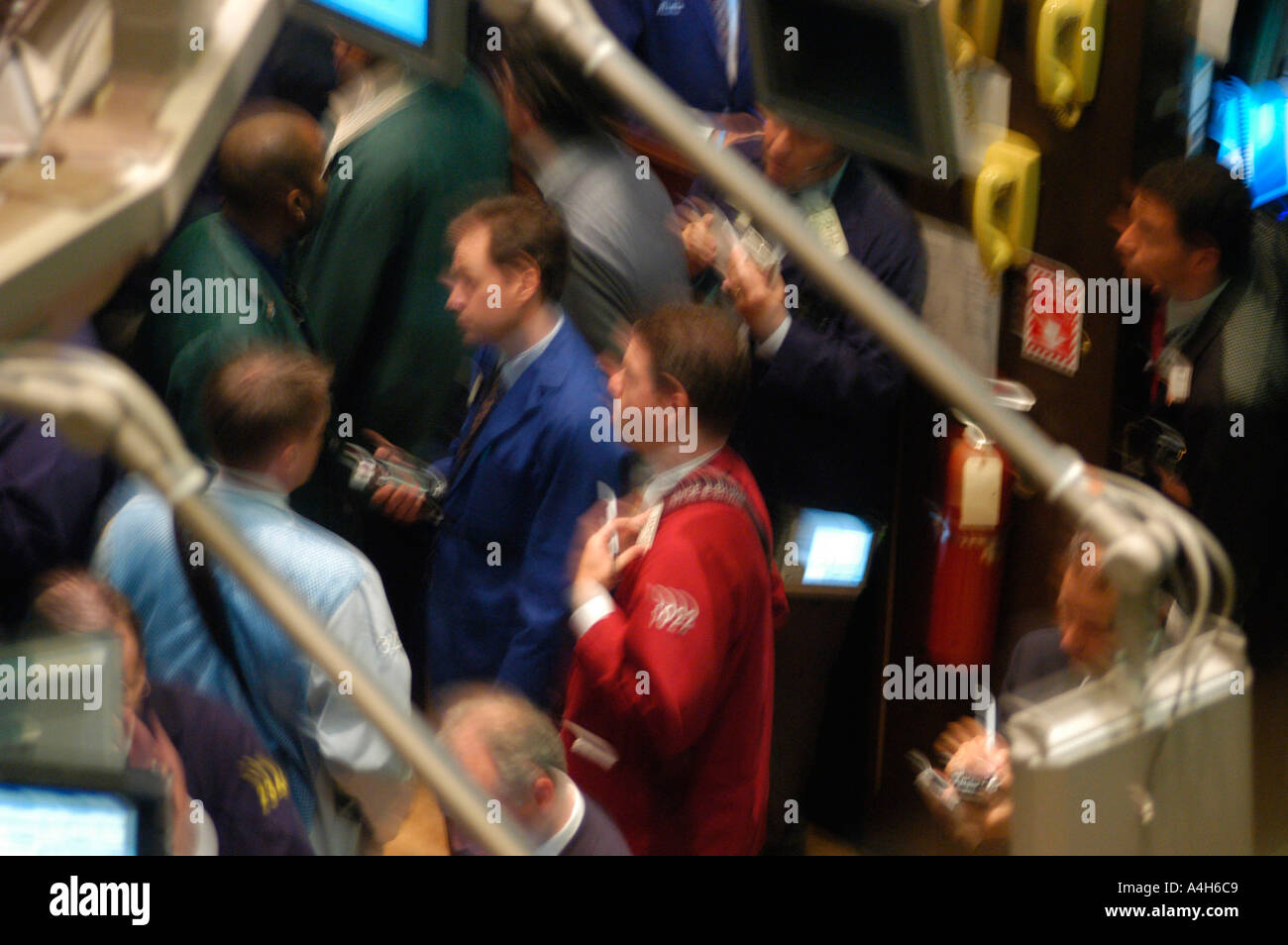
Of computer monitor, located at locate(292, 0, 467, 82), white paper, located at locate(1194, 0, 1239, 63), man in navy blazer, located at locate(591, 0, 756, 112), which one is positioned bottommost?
computer monitor, located at locate(292, 0, 467, 82)

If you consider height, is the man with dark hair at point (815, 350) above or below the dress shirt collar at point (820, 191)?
below

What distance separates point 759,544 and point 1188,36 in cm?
134

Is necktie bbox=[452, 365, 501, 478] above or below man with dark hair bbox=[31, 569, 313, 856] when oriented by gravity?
above

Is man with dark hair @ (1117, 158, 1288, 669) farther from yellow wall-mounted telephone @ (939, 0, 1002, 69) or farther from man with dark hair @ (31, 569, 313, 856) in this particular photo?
man with dark hair @ (31, 569, 313, 856)

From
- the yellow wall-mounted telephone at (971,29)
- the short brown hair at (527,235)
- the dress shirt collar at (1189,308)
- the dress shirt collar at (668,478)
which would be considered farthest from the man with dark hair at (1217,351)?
the short brown hair at (527,235)

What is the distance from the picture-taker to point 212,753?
94.7 inches

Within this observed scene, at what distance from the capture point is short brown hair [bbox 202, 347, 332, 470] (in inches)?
111

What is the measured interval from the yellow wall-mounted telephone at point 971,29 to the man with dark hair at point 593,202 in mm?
671

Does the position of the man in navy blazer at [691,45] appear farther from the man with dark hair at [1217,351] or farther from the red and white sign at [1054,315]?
the man with dark hair at [1217,351]

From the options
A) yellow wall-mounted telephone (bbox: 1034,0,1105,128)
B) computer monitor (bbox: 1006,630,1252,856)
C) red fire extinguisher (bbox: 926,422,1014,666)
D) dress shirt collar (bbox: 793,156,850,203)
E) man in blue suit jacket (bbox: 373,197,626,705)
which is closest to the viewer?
computer monitor (bbox: 1006,630,1252,856)

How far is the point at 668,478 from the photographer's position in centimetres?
287

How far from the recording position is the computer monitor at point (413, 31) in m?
1.71

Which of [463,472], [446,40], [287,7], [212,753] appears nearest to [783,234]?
[287,7]

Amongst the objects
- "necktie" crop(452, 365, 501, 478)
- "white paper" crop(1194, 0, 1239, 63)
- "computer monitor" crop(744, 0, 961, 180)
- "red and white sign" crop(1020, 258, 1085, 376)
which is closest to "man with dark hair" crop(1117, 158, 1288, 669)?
"red and white sign" crop(1020, 258, 1085, 376)
